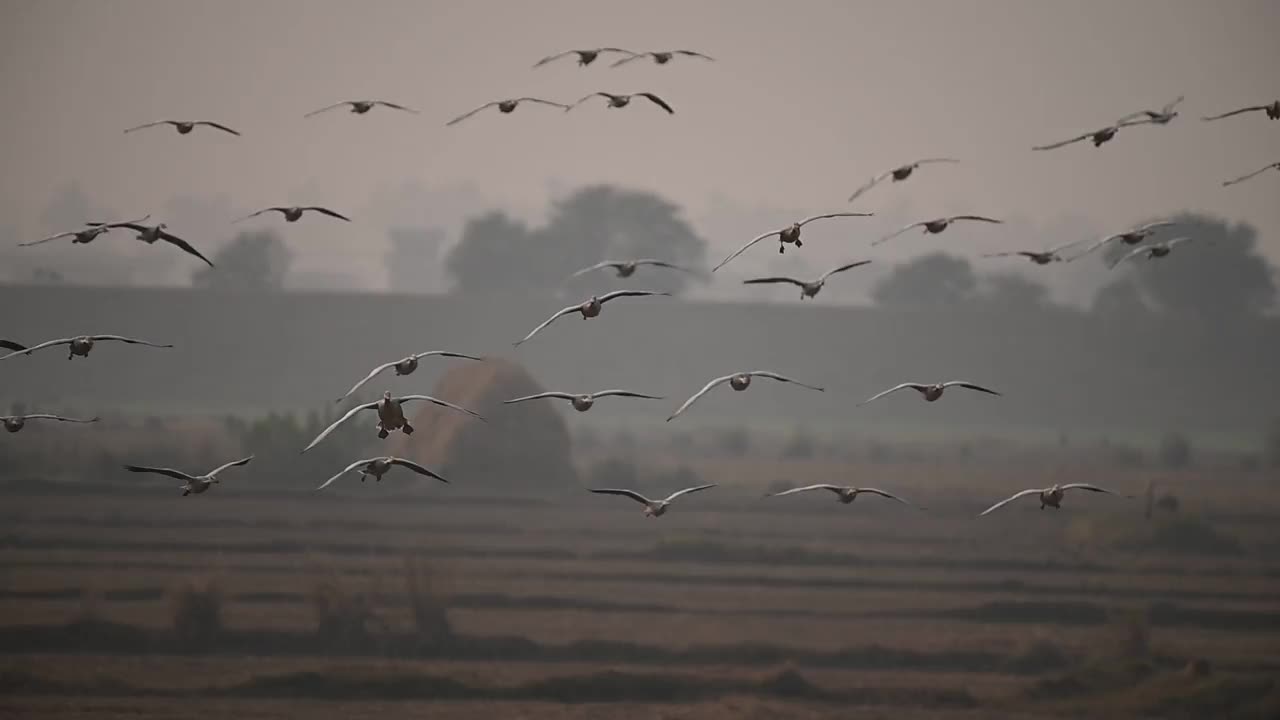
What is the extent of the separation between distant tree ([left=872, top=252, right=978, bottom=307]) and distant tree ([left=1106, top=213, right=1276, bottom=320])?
2735 millimetres

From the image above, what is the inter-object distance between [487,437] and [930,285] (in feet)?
27.7

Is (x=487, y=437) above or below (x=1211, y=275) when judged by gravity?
below

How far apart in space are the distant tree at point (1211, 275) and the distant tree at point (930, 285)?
274 centimetres

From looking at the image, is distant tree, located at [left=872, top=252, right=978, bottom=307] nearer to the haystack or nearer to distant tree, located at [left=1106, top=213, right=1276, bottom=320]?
distant tree, located at [left=1106, top=213, right=1276, bottom=320]

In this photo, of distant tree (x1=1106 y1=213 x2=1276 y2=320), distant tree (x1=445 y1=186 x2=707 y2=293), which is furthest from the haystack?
distant tree (x1=1106 y1=213 x2=1276 y2=320)

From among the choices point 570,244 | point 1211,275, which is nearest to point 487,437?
point 570,244

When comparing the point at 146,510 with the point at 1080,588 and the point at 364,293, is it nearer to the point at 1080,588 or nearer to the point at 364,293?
the point at 364,293

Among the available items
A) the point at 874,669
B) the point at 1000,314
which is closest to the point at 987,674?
the point at 874,669

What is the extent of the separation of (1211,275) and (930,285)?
4837 mm

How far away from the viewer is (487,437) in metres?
25.0

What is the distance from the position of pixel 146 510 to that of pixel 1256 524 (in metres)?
18.9

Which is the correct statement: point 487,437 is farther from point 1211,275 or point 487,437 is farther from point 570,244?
point 1211,275

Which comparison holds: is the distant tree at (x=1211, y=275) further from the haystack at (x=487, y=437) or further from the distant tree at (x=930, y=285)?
the haystack at (x=487, y=437)

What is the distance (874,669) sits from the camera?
22.8 meters
